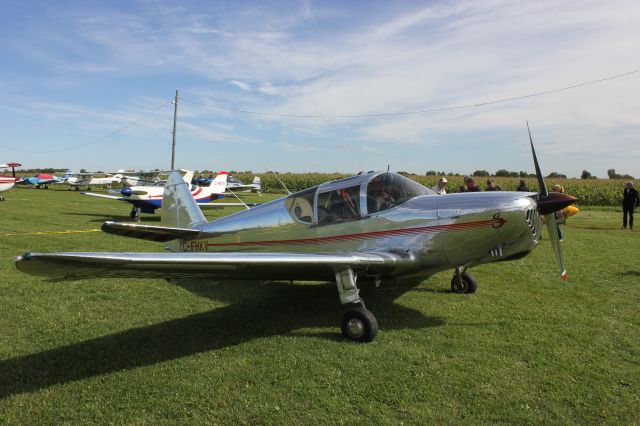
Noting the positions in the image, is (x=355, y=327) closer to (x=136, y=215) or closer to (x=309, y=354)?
(x=309, y=354)

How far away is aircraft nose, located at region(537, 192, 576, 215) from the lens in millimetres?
5406

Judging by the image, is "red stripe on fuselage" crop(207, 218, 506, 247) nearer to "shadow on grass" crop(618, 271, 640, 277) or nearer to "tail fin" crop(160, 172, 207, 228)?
"tail fin" crop(160, 172, 207, 228)

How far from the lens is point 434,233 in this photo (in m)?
5.43

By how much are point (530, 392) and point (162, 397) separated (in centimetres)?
333

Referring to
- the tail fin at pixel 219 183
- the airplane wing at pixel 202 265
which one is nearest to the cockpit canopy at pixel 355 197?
the airplane wing at pixel 202 265

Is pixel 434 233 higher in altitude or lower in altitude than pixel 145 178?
lower

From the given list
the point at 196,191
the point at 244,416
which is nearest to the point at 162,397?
the point at 244,416

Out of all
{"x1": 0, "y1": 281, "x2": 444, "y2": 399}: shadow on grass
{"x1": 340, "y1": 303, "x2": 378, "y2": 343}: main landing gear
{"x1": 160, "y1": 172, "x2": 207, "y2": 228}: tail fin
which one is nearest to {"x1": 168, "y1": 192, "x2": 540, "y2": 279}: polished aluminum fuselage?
{"x1": 340, "y1": 303, "x2": 378, "y2": 343}: main landing gear

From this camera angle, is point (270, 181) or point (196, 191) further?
point (270, 181)

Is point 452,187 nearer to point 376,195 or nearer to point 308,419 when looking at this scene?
point 376,195

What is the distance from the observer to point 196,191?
23.6 meters

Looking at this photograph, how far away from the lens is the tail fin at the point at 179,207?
7.82 m

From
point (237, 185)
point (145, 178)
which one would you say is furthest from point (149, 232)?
point (237, 185)

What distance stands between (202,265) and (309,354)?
5.24ft
